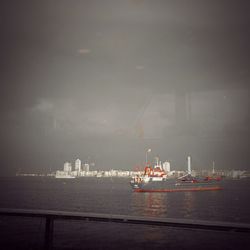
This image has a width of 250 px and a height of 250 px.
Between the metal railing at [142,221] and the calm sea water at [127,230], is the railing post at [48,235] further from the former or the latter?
the calm sea water at [127,230]

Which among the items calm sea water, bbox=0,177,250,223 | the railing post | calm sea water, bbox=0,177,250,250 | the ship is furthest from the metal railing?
the ship

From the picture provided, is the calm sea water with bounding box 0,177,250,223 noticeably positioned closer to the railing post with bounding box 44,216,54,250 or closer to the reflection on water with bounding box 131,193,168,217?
the reflection on water with bounding box 131,193,168,217

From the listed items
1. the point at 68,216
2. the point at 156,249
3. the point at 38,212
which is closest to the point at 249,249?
the point at 156,249

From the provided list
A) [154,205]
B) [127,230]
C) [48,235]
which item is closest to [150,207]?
[154,205]

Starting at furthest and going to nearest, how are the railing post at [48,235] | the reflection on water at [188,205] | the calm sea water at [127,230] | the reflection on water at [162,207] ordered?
the reflection on water at [188,205] < the reflection on water at [162,207] < the calm sea water at [127,230] < the railing post at [48,235]

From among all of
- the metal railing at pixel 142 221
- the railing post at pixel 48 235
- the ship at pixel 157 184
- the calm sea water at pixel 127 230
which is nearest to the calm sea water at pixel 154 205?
the calm sea water at pixel 127 230

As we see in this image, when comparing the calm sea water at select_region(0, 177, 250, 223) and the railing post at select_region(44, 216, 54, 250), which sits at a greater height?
the railing post at select_region(44, 216, 54, 250)

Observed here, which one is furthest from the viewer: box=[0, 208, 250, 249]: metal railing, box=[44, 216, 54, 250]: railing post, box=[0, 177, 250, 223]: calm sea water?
box=[0, 177, 250, 223]: calm sea water

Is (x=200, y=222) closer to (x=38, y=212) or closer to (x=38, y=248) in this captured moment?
(x=38, y=212)

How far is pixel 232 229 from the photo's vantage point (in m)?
6.76

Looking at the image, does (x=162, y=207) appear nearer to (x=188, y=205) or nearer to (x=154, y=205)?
(x=154, y=205)

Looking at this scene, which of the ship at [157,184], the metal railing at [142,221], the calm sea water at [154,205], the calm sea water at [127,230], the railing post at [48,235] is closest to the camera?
the metal railing at [142,221]

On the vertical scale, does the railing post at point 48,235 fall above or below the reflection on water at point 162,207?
above

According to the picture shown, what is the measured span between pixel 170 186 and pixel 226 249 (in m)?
105
